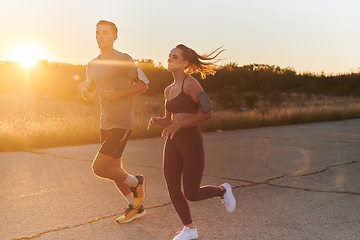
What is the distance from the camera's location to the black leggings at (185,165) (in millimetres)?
3355

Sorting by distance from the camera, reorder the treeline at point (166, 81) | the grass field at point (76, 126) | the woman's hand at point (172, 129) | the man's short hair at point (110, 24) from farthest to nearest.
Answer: the treeline at point (166, 81), the grass field at point (76, 126), the man's short hair at point (110, 24), the woman's hand at point (172, 129)

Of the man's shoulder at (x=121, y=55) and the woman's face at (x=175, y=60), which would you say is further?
the man's shoulder at (x=121, y=55)

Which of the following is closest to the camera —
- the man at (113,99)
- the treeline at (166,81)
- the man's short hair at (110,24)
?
the man at (113,99)

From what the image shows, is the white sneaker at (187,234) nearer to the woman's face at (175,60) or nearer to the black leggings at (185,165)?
the black leggings at (185,165)

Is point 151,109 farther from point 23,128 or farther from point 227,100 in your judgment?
point 23,128

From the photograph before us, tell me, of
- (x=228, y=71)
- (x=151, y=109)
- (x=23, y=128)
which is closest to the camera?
(x=23, y=128)

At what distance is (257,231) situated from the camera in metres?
3.81

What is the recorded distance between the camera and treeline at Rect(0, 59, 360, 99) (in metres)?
35.8

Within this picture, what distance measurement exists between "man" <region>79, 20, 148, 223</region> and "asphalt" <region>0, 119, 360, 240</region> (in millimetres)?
539

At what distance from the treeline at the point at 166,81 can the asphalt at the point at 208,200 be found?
21.6m

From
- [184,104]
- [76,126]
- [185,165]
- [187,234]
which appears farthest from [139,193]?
[76,126]

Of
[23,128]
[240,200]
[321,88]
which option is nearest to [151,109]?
[23,128]

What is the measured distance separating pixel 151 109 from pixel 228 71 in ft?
52.8

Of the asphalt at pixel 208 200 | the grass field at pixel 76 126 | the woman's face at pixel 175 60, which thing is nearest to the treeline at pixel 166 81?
the grass field at pixel 76 126
